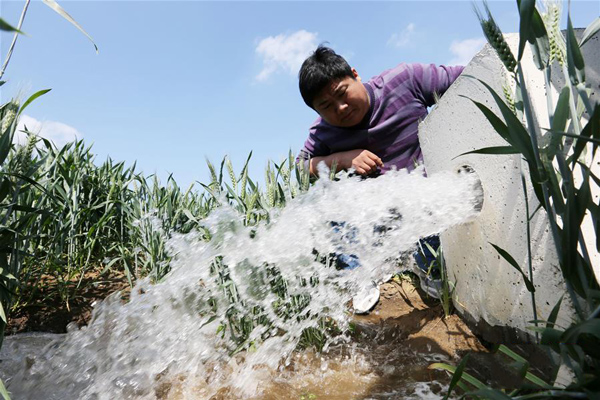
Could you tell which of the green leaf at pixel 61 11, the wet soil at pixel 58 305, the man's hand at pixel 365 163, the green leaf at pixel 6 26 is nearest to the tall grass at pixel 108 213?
the wet soil at pixel 58 305

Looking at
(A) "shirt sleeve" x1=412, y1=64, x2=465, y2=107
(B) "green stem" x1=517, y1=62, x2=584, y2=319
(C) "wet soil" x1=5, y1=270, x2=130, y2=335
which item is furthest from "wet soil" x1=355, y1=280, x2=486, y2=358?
(C) "wet soil" x1=5, y1=270, x2=130, y2=335

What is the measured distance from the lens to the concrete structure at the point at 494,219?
1304 mm

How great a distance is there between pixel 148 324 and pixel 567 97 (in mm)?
1804

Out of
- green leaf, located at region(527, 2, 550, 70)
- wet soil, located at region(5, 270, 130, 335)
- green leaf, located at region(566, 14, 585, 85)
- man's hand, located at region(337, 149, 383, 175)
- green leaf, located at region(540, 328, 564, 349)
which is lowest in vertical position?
green leaf, located at region(540, 328, 564, 349)

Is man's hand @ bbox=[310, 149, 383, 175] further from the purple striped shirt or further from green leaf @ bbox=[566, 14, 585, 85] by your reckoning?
green leaf @ bbox=[566, 14, 585, 85]

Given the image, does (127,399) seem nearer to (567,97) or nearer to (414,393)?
(414,393)

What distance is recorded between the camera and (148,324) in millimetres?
1953

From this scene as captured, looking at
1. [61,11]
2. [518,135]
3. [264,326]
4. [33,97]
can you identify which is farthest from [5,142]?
[518,135]

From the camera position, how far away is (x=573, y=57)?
81cm

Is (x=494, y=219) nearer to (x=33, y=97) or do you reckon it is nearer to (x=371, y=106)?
(x=371, y=106)

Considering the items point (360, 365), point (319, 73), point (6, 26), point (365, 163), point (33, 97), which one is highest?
point (319, 73)

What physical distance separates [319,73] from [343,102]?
240mm

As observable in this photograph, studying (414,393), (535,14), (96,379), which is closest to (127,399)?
(96,379)

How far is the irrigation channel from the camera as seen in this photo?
1691 millimetres
